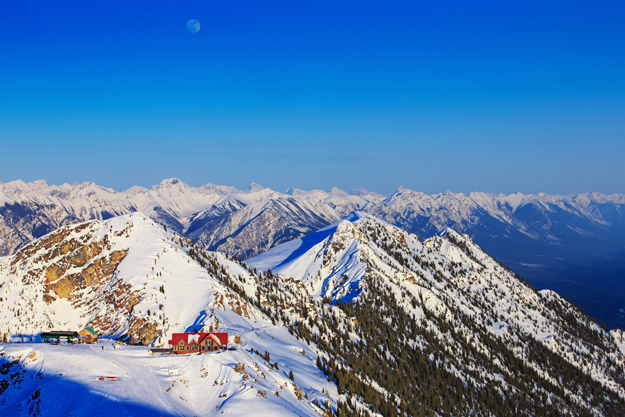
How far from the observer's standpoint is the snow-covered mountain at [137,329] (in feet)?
200

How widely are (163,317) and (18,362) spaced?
184ft

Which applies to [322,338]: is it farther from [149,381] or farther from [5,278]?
[5,278]

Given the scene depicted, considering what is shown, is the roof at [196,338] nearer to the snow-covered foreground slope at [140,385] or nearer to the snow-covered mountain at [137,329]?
the snow-covered foreground slope at [140,385]

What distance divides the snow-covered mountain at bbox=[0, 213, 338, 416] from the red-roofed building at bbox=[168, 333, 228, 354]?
5786 mm

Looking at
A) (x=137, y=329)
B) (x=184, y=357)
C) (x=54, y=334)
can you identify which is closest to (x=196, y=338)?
(x=184, y=357)

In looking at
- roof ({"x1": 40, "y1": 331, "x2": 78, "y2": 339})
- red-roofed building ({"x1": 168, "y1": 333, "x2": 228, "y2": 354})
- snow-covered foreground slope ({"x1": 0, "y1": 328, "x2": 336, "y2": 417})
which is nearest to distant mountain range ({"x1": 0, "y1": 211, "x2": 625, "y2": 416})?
snow-covered foreground slope ({"x1": 0, "y1": 328, "x2": 336, "y2": 417})

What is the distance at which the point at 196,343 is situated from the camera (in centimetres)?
9062

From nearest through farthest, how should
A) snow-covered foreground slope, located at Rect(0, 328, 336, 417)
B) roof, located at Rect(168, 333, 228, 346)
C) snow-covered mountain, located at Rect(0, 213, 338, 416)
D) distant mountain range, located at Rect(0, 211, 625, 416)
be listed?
snow-covered foreground slope, located at Rect(0, 328, 336, 417)
snow-covered mountain, located at Rect(0, 213, 338, 416)
distant mountain range, located at Rect(0, 211, 625, 416)
roof, located at Rect(168, 333, 228, 346)

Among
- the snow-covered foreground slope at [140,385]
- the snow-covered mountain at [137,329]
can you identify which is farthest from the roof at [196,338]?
the snow-covered mountain at [137,329]

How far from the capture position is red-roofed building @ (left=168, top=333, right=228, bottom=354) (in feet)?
293

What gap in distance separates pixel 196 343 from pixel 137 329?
33474 mm

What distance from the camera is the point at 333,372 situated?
119 metres

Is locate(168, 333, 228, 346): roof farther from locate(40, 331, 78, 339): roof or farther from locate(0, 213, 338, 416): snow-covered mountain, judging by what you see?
locate(40, 331, 78, 339): roof

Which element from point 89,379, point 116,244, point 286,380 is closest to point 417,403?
point 286,380
